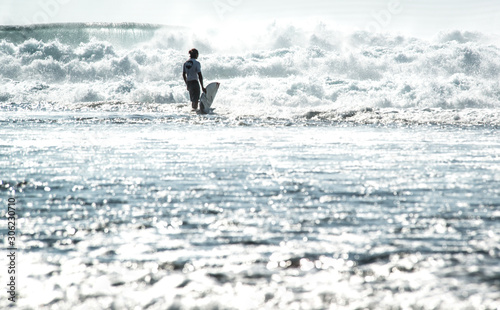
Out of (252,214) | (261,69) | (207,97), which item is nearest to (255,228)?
(252,214)

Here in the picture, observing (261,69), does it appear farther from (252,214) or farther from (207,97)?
(252,214)

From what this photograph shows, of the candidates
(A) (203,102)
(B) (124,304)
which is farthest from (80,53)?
(B) (124,304)

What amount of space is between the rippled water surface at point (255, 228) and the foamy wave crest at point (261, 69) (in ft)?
29.7

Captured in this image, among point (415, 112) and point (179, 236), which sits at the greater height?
point (415, 112)

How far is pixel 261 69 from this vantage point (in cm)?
3225

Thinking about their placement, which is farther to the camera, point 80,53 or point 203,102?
point 80,53

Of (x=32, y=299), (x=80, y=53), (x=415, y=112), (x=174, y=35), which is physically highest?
(x=174, y=35)

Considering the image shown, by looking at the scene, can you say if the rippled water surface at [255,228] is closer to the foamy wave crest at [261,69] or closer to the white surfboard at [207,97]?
the white surfboard at [207,97]

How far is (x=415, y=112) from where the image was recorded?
14.0 meters

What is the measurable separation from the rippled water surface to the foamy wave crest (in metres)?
9.04

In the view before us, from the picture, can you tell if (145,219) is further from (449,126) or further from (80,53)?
(80,53)

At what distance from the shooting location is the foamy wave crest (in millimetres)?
19734

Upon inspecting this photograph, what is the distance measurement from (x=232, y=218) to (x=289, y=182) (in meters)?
1.35

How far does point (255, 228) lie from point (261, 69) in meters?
29.8
